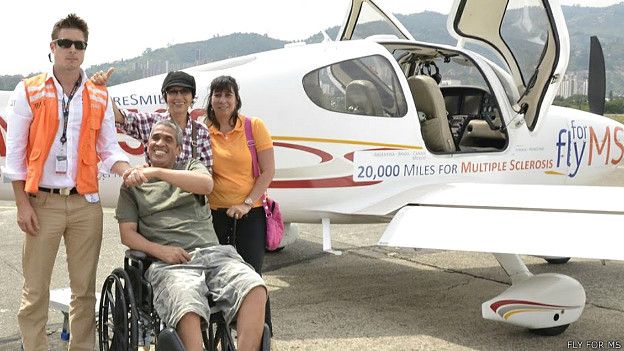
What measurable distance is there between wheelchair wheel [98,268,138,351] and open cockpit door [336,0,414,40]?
5.10 meters

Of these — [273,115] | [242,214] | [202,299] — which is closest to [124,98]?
[273,115]

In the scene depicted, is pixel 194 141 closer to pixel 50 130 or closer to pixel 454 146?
pixel 50 130

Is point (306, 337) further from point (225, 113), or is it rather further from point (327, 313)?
point (225, 113)

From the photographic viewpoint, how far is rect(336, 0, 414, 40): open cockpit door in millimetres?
8430

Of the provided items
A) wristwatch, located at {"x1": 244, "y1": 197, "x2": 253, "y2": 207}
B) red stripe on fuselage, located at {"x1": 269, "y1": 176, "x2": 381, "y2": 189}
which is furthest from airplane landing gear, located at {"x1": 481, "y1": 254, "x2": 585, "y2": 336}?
wristwatch, located at {"x1": 244, "y1": 197, "x2": 253, "y2": 207}

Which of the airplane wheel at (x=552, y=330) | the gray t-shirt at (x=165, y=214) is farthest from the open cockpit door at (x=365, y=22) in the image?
the gray t-shirt at (x=165, y=214)

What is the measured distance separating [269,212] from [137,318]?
3.75 ft

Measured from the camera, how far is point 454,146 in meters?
6.75

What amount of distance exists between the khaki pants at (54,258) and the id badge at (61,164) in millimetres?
145

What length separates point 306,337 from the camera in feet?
17.2

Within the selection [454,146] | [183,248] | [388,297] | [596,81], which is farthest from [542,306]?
[596,81]

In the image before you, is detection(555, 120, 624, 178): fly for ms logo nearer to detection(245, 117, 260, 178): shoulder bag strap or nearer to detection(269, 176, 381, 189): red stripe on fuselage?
detection(269, 176, 381, 189): red stripe on fuselage

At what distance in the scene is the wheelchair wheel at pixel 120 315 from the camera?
11.9 ft

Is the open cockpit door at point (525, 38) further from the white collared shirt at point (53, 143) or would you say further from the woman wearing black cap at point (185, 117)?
the white collared shirt at point (53, 143)
